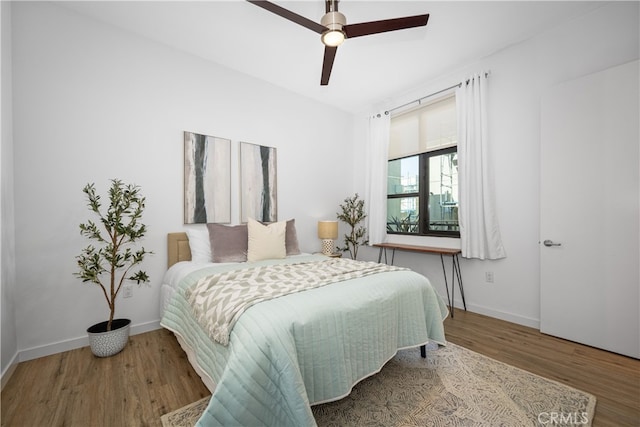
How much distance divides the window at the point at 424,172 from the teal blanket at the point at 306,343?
1784 millimetres

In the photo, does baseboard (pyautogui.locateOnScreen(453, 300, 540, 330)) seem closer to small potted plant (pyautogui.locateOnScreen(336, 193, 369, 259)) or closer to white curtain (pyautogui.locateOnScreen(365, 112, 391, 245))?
white curtain (pyautogui.locateOnScreen(365, 112, 391, 245))

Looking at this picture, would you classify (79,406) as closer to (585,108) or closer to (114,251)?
(114,251)

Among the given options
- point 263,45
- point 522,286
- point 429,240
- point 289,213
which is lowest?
point 522,286

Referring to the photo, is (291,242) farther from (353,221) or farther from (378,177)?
(378,177)

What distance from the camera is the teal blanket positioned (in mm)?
1081

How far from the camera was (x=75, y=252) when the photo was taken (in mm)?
2230

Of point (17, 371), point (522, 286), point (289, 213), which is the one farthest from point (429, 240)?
point (17, 371)

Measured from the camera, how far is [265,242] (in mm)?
2721

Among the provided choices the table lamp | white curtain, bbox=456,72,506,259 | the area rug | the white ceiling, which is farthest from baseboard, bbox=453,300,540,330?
the white ceiling

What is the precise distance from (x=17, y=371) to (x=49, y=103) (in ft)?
6.64

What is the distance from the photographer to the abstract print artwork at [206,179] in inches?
110

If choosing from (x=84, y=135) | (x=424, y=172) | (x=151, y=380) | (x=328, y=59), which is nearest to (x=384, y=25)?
(x=328, y=59)

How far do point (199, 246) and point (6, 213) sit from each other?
132 cm

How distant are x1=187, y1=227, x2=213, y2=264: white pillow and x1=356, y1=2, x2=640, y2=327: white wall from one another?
288 centimetres
